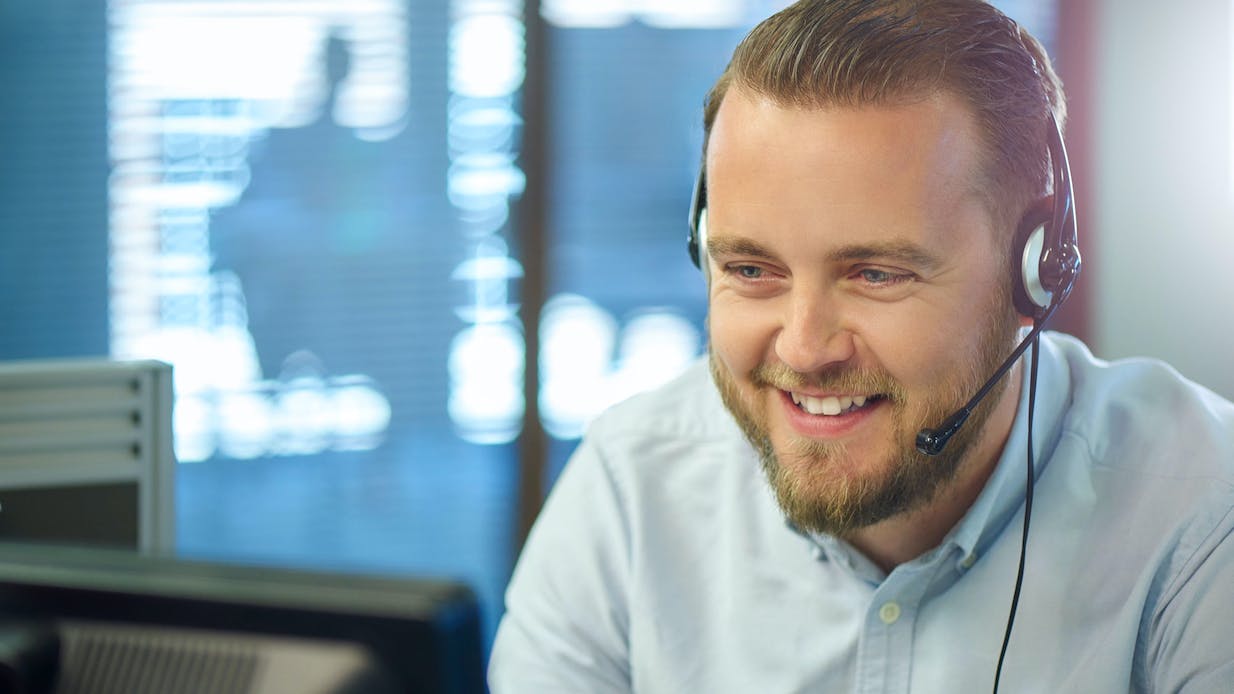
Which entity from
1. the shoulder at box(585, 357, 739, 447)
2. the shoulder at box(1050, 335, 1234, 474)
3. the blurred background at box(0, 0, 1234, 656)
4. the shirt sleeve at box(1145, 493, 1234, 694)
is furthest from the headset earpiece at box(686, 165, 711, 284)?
the blurred background at box(0, 0, 1234, 656)

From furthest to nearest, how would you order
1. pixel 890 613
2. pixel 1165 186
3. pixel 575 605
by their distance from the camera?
pixel 1165 186
pixel 575 605
pixel 890 613

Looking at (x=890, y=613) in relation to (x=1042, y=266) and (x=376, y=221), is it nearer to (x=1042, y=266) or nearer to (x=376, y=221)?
(x=1042, y=266)

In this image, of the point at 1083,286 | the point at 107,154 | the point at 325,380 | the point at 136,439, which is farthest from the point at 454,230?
A: the point at 136,439

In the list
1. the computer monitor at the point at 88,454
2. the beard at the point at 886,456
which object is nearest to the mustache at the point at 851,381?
the beard at the point at 886,456

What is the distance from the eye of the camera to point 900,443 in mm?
1039

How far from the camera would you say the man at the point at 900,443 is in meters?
0.99

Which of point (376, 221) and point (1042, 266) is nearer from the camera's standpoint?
point (1042, 266)

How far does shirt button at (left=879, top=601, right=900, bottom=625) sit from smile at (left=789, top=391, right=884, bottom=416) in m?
0.19

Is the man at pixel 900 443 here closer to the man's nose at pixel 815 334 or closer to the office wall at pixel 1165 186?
the man's nose at pixel 815 334

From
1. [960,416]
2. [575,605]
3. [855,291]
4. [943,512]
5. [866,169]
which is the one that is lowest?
[575,605]

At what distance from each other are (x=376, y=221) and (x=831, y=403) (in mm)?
1949

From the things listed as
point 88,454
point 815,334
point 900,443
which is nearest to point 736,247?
point 815,334

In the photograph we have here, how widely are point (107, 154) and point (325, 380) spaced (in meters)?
0.74

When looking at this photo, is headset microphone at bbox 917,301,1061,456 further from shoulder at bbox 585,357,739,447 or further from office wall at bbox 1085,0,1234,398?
office wall at bbox 1085,0,1234,398
